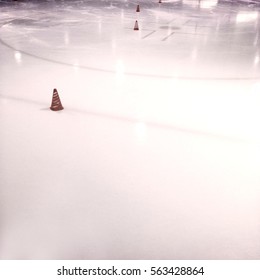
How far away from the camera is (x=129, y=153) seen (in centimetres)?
443

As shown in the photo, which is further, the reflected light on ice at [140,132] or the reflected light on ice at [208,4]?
the reflected light on ice at [208,4]

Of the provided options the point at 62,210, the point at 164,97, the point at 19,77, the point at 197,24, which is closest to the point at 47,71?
the point at 19,77

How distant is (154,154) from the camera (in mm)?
4422

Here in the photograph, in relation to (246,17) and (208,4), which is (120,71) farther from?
(208,4)

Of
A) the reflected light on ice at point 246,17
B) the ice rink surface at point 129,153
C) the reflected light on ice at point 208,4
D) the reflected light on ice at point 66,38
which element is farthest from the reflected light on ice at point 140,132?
the reflected light on ice at point 208,4

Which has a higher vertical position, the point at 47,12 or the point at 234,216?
the point at 47,12

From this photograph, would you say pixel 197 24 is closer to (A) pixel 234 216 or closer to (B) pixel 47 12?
(B) pixel 47 12

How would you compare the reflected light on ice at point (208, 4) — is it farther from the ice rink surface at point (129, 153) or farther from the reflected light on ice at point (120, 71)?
the reflected light on ice at point (120, 71)

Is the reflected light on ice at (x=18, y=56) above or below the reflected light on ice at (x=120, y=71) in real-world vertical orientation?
above

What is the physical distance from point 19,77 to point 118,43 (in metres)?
4.44

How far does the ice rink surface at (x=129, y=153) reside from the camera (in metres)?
3.06

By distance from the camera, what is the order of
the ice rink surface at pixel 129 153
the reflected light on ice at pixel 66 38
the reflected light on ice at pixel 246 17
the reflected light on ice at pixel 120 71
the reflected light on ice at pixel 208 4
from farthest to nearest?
the reflected light on ice at pixel 208 4 → the reflected light on ice at pixel 246 17 → the reflected light on ice at pixel 66 38 → the reflected light on ice at pixel 120 71 → the ice rink surface at pixel 129 153

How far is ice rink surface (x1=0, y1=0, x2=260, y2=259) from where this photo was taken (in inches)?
120
